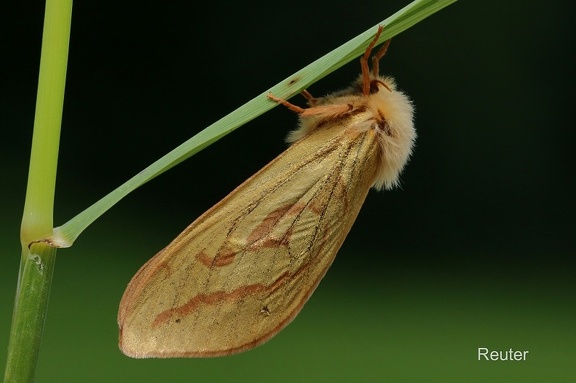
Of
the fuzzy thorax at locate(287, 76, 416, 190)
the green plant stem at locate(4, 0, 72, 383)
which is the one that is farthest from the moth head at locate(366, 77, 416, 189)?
the green plant stem at locate(4, 0, 72, 383)

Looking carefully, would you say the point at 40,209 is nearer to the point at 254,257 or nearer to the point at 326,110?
the point at 254,257

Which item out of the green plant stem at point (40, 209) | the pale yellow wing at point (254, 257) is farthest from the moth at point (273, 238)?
the green plant stem at point (40, 209)

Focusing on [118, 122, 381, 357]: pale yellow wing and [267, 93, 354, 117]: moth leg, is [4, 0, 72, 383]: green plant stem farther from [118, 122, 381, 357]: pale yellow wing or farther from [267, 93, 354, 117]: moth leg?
[267, 93, 354, 117]: moth leg

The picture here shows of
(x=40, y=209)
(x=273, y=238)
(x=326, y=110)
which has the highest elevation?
(x=326, y=110)

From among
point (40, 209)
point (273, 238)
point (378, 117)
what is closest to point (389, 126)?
point (378, 117)

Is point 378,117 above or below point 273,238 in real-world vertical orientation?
above

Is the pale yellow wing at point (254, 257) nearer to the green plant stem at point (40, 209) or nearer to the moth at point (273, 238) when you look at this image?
the moth at point (273, 238)
